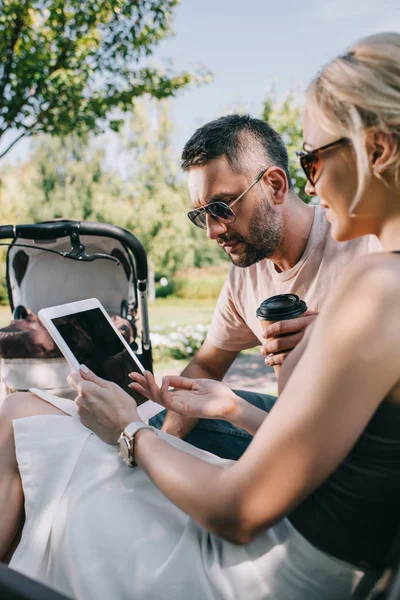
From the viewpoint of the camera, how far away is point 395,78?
44.9 inches

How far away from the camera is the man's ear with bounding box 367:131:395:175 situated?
1.17m

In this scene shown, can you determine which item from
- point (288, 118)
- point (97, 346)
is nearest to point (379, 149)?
point (97, 346)

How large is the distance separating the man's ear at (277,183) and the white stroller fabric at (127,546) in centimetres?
158

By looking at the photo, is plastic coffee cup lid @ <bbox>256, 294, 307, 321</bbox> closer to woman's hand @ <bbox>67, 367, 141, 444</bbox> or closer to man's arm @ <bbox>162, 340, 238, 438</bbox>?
woman's hand @ <bbox>67, 367, 141, 444</bbox>

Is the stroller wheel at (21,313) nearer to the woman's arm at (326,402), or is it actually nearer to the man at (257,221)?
the man at (257,221)

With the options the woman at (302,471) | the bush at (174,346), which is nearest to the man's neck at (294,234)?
the woman at (302,471)

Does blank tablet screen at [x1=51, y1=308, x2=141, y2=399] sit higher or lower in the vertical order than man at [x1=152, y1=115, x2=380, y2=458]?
lower

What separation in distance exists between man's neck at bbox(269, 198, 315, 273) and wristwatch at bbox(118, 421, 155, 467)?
4.90 feet

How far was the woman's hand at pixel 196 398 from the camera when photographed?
1777 mm

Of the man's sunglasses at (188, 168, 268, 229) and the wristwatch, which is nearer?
the wristwatch

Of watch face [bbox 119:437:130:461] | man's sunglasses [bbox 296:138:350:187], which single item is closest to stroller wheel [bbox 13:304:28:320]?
watch face [bbox 119:437:130:461]

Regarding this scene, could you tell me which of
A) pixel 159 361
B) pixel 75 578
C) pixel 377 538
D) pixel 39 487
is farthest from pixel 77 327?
pixel 159 361

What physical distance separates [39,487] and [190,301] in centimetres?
2308

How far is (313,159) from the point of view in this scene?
4.33ft
